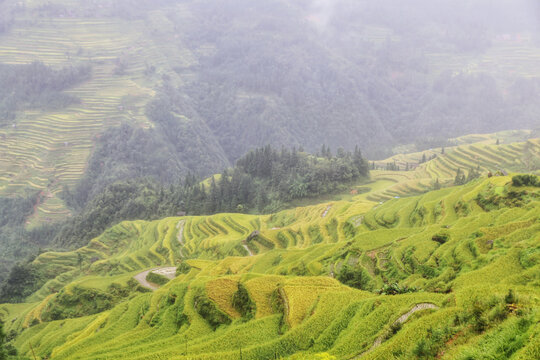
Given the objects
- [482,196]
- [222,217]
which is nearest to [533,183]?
[482,196]

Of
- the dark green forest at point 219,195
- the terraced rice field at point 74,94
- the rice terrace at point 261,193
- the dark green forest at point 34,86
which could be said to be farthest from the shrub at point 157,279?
the dark green forest at point 34,86

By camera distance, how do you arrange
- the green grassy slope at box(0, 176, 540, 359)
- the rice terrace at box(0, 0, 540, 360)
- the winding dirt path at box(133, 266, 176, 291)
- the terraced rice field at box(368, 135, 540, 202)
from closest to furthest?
1. the green grassy slope at box(0, 176, 540, 359)
2. the rice terrace at box(0, 0, 540, 360)
3. the winding dirt path at box(133, 266, 176, 291)
4. the terraced rice field at box(368, 135, 540, 202)

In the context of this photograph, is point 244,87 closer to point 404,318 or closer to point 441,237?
point 441,237

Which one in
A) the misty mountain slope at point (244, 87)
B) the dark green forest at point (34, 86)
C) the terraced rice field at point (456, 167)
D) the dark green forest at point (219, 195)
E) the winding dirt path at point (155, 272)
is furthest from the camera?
the dark green forest at point (34, 86)

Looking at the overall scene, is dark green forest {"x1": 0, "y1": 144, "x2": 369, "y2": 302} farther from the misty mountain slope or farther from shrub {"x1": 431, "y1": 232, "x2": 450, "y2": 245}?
shrub {"x1": 431, "y1": 232, "x2": 450, "y2": 245}

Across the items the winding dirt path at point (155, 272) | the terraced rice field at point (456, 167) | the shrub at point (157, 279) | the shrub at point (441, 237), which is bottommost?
the winding dirt path at point (155, 272)

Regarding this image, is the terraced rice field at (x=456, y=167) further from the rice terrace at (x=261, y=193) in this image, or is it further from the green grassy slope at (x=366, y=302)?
the green grassy slope at (x=366, y=302)

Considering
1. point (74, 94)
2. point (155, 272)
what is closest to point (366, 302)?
point (155, 272)

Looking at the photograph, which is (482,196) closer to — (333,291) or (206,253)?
(333,291)

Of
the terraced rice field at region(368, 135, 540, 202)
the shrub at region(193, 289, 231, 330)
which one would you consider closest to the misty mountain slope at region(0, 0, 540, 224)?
the terraced rice field at region(368, 135, 540, 202)
